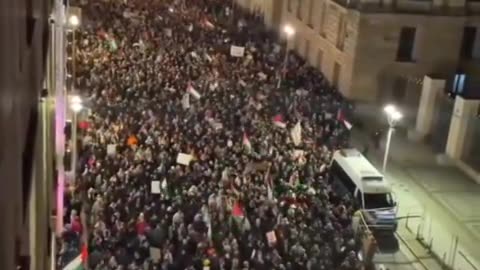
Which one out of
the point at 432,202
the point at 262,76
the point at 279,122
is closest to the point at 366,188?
the point at 432,202

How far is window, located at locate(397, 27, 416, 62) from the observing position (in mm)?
42600

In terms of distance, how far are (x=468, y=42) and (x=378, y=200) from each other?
19490 mm

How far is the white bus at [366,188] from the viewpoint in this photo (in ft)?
87.3

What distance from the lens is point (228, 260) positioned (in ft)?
70.9

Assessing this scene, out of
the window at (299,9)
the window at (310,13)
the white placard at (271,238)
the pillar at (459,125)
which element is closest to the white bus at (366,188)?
the white placard at (271,238)

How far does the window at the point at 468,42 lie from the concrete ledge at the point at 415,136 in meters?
7.61

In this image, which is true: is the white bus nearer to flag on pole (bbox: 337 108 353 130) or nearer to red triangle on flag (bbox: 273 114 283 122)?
red triangle on flag (bbox: 273 114 283 122)

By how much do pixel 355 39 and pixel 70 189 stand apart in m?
21.2

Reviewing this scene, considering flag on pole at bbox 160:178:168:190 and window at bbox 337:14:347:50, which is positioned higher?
window at bbox 337:14:347:50

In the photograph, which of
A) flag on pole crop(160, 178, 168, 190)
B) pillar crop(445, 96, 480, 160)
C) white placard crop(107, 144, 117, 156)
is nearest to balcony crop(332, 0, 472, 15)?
pillar crop(445, 96, 480, 160)

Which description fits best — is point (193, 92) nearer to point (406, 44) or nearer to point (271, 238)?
point (406, 44)

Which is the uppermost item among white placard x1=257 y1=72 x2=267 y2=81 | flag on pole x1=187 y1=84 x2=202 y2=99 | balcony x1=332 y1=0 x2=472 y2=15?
balcony x1=332 y1=0 x2=472 y2=15

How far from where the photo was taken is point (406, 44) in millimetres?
42969

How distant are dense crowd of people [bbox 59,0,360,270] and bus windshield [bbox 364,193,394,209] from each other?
0.93 metres
